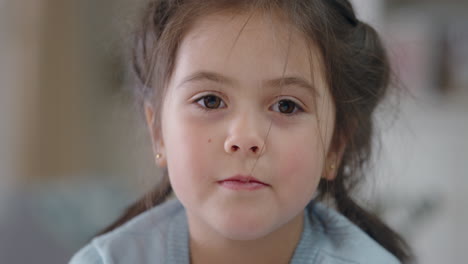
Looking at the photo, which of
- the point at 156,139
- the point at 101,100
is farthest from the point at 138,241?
the point at 101,100

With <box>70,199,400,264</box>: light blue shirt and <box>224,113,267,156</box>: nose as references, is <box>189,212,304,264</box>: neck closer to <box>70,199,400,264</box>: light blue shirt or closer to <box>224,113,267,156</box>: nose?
<box>70,199,400,264</box>: light blue shirt

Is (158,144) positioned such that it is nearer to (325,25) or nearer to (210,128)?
(210,128)

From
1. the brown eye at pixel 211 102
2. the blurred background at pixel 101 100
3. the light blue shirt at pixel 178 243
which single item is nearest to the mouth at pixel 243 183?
the brown eye at pixel 211 102

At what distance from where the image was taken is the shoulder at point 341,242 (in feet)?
2.93

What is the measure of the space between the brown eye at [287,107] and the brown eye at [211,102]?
78 millimetres

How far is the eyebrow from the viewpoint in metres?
→ 0.75

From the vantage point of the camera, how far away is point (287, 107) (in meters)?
0.79

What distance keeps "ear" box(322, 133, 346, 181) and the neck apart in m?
0.10

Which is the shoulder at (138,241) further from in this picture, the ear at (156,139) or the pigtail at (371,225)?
the pigtail at (371,225)

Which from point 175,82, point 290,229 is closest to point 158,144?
point 175,82

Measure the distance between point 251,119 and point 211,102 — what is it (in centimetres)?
7

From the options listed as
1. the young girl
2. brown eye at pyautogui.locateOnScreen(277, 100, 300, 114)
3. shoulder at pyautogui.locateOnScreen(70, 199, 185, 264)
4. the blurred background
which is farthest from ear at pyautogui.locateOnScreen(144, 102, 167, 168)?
the blurred background

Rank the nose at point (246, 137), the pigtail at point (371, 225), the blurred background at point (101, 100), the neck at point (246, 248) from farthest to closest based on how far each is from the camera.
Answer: the blurred background at point (101, 100) → the pigtail at point (371, 225) → the neck at point (246, 248) → the nose at point (246, 137)

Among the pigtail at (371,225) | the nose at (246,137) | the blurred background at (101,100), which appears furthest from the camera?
the blurred background at (101,100)
